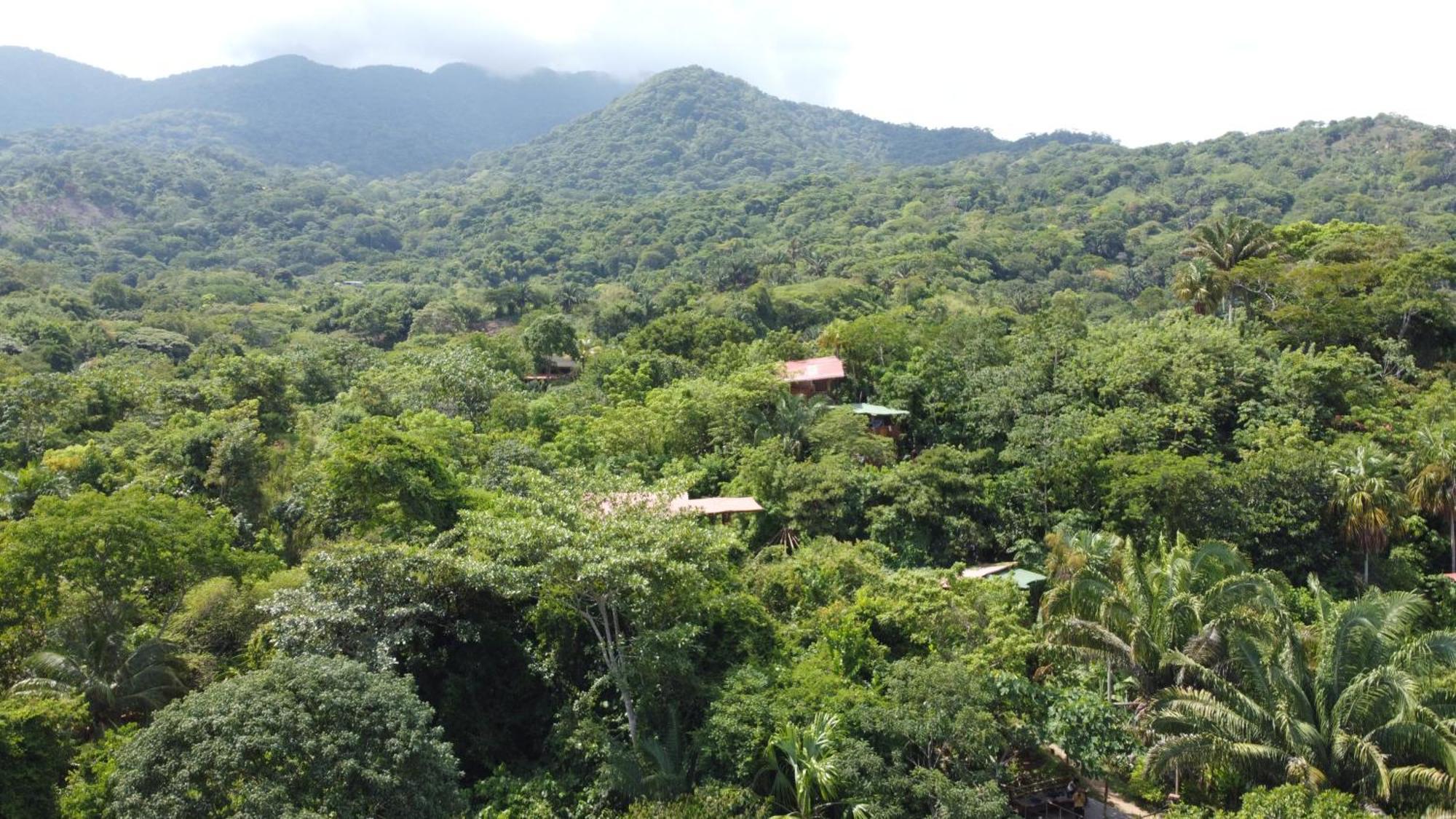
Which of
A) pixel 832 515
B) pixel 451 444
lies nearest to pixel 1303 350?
pixel 832 515

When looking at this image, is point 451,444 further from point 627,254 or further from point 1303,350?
point 627,254

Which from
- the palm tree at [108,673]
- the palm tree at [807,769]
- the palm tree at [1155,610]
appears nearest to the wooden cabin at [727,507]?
the palm tree at [1155,610]

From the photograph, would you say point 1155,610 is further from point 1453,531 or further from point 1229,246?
point 1229,246

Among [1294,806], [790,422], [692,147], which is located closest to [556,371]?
[790,422]

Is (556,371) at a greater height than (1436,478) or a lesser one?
lesser

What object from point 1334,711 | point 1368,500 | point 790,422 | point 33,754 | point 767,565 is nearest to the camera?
point 33,754

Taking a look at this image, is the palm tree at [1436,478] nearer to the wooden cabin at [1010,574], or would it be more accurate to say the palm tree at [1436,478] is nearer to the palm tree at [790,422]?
the wooden cabin at [1010,574]
